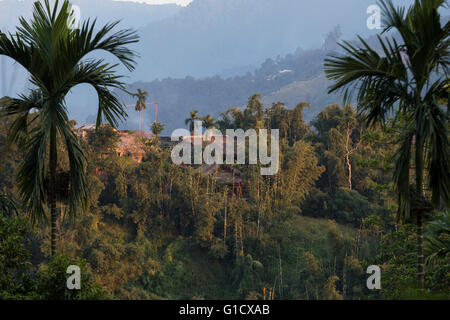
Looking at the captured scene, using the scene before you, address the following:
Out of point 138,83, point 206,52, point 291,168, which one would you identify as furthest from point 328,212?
point 206,52

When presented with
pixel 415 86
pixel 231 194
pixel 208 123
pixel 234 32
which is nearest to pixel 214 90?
pixel 234 32

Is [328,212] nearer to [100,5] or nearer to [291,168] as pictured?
[291,168]

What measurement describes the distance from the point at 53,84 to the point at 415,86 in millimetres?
2715

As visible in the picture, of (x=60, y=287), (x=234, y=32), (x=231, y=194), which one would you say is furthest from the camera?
(x=234, y=32)

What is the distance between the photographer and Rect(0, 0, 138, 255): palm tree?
3586mm

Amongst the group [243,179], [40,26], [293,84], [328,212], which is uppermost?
[293,84]

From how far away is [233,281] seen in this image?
1556cm

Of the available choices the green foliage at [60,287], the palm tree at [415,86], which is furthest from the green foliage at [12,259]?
the palm tree at [415,86]

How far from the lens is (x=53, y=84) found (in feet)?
11.9

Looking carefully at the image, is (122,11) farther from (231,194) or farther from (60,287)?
(60,287)

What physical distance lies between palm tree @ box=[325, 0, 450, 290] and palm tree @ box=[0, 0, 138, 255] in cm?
180

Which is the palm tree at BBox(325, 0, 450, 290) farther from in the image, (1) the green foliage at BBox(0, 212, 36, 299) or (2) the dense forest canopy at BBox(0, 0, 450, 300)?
(1) the green foliage at BBox(0, 212, 36, 299)

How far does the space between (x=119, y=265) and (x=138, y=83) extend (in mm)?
77445

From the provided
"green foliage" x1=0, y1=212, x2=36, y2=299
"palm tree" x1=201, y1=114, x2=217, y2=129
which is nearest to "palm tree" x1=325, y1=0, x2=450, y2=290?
"green foliage" x1=0, y1=212, x2=36, y2=299
